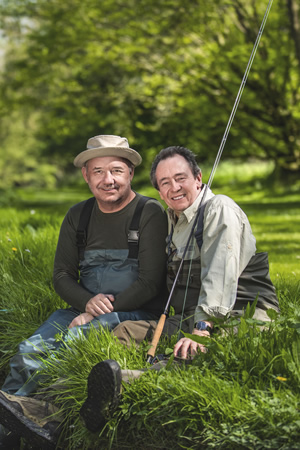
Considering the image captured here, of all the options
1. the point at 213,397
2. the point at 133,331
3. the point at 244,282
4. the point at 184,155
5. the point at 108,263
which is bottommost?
the point at 213,397

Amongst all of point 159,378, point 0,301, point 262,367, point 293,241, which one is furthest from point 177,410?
point 293,241

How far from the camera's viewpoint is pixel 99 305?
4.17 meters

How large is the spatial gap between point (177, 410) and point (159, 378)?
0.62 ft

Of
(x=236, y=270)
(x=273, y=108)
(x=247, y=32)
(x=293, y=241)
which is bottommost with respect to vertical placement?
(x=293, y=241)

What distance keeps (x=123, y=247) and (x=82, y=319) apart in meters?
0.53

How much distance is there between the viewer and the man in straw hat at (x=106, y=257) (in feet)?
13.7

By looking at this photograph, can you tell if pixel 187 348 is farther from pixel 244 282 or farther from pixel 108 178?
pixel 108 178

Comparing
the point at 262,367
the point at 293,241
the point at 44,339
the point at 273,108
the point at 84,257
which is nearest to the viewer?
the point at 262,367

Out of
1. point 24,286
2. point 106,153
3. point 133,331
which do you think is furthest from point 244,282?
point 24,286

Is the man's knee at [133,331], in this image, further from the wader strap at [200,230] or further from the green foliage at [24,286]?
the green foliage at [24,286]

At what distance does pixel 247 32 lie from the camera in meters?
16.7

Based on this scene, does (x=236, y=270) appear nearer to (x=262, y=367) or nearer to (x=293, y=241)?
(x=262, y=367)

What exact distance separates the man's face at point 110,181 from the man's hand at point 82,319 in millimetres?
699

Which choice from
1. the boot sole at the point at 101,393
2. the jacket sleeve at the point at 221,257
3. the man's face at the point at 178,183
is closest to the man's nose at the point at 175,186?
the man's face at the point at 178,183
